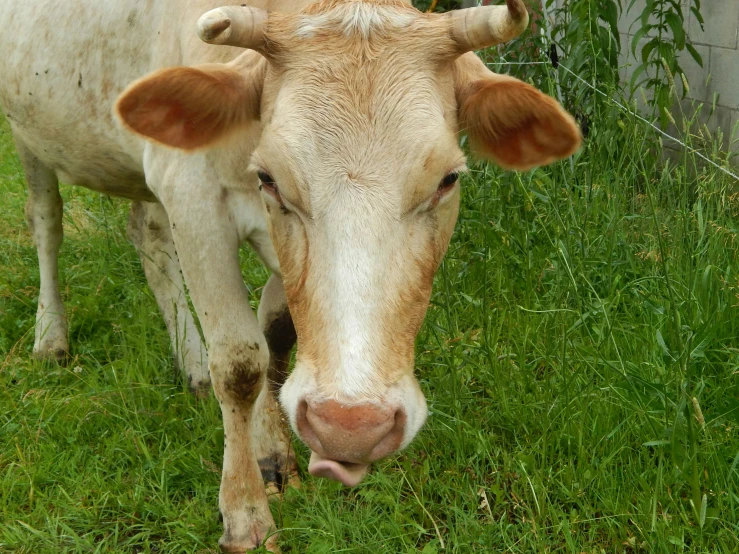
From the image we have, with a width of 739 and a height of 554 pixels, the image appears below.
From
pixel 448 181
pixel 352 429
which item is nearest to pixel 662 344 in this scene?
pixel 448 181

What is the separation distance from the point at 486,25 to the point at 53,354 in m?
2.74

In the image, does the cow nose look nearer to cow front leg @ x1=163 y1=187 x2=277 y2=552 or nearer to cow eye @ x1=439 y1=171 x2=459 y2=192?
cow eye @ x1=439 y1=171 x2=459 y2=192

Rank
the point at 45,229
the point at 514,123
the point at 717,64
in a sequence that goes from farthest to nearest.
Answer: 1. the point at 717,64
2. the point at 45,229
3. the point at 514,123

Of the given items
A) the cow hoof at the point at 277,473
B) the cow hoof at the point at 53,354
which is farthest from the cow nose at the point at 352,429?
the cow hoof at the point at 53,354

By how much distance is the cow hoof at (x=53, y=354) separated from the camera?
167 inches

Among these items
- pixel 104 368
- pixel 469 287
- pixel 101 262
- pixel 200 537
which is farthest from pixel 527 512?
pixel 101 262

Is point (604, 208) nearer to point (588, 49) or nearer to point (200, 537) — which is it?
point (588, 49)

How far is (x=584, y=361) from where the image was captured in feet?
10.2

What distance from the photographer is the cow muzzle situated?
206 centimetres

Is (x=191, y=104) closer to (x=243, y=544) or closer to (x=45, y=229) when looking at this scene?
(x=243, y=544)

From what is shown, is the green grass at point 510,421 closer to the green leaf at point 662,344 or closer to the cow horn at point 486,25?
the green leaf at point 662,344

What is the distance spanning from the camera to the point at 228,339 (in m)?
3.04

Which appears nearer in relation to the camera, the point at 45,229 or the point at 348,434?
the point at 348,434

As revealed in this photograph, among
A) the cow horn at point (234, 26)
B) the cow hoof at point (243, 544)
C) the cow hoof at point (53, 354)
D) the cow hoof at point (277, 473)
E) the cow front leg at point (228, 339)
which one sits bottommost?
the cow hoof at point (53, 354)
